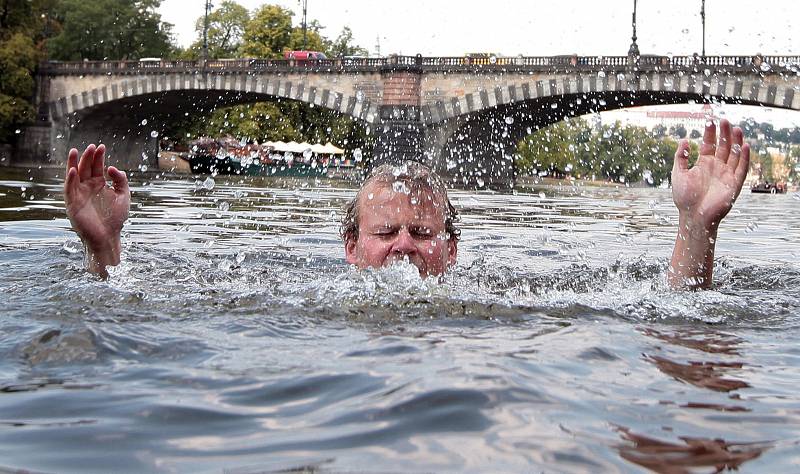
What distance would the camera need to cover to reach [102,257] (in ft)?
14.5

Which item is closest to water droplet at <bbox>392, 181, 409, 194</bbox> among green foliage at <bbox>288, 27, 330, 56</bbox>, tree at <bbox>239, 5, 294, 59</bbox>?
green foliage at <bbox>288, 27, 330, 56</bbox>

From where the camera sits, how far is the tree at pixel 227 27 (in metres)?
65.6

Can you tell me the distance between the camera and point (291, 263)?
6.08 meters

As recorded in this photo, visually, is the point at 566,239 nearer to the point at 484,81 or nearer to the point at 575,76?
the point at 575,76

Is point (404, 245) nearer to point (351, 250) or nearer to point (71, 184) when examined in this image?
point (351, 250)

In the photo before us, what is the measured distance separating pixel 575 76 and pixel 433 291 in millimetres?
33120

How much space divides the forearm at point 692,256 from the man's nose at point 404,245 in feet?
3.60

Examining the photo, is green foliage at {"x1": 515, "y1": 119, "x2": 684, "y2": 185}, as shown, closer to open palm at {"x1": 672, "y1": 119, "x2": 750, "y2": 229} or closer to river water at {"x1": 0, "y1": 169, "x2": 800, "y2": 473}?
open palm at {"x1": 672, "y1": 119, "x2": 750, "y2": 229}

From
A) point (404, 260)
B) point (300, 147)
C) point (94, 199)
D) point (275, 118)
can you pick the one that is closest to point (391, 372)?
point (404, 260)

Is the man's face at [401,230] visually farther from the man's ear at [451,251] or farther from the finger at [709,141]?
the finger at [709,141]

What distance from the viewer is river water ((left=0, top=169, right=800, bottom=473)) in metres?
1.87

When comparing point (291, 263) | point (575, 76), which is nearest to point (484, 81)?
point (575, 76)

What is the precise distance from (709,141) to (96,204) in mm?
2568

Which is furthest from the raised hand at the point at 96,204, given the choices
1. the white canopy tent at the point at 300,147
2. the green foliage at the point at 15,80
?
the white canopy tent at the point at 300,147
